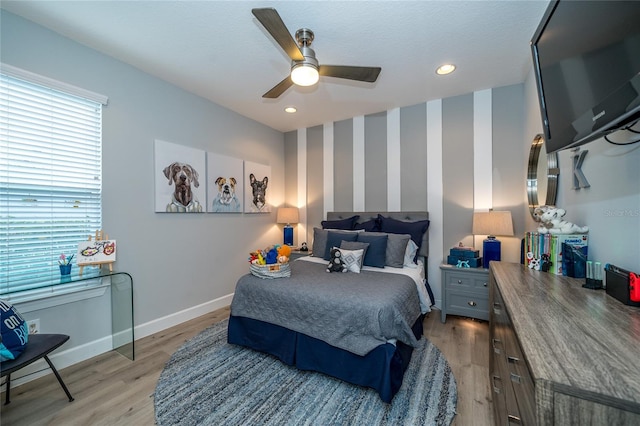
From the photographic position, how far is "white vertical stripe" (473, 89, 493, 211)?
10.5 ft

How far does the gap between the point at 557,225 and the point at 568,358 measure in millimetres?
1333

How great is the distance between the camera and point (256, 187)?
13.5 feet

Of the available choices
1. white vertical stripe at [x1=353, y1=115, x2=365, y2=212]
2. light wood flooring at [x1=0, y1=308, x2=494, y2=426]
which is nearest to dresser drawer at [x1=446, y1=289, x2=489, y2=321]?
light wood flooring at [x1=0, y1=308, x2=494, y2=426]

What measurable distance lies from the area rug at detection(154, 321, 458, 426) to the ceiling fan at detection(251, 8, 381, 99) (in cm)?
229

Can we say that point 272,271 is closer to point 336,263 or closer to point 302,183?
point 336,263

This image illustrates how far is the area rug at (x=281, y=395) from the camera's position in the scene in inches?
64.8

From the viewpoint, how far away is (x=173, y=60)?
2.54 metres

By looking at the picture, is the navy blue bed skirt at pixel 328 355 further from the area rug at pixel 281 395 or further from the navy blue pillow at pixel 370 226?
the navy blue pillow at pixel 370 226

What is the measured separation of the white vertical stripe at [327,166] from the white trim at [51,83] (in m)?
2.82

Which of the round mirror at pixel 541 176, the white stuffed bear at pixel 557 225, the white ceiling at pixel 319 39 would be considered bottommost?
the white stuffed bear at pixel 557 225

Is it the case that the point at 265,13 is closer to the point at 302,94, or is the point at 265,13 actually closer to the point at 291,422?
the point at 302,94

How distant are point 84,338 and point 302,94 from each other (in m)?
3.35

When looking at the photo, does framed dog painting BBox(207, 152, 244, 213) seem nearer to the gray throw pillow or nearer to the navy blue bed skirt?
the navy blue bed skirt

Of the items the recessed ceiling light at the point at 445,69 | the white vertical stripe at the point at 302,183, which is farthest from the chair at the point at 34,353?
the recessed ceiling light at the point at 445,69
